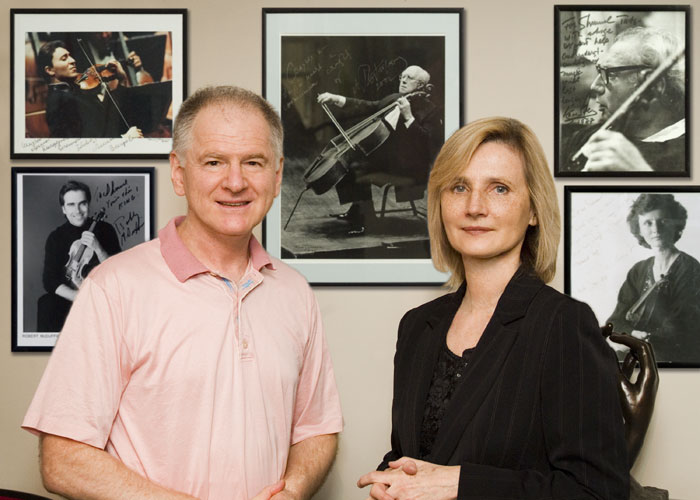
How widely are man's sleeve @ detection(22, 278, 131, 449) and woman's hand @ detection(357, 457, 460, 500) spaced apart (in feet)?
2.00

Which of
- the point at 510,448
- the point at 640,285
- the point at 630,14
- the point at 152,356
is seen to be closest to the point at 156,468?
the point at 152,356

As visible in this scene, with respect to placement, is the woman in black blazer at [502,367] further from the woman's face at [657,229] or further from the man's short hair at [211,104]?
the woman's face at [657,229]

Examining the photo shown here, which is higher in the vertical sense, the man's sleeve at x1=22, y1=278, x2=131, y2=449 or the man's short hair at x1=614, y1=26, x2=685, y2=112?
the man's short hair at x1=614, y1=26, x2=685, y2=112

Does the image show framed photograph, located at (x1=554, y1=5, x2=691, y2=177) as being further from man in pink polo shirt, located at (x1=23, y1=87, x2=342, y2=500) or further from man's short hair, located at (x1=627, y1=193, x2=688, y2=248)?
man in pink polo shirt, located at (x1=23, y1=87, x2=342, y2=500)

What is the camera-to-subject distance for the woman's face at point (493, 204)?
5.39 feet

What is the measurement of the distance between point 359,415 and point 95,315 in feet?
4.07

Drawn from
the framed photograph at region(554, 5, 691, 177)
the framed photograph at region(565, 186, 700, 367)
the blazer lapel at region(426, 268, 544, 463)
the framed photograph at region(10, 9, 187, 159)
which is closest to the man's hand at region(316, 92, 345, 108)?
the framed photograph at region(10, 9, 187, 159)

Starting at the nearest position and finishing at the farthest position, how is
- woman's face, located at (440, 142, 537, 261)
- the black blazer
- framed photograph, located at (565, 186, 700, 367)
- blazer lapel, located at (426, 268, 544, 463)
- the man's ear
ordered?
the black blazer, blazer lapel, located at (426, 268, 544, 463), woman's face, located at (440, 142, 537, 261), the man's ear, framed photograph, located at (565, 186, 700, 367)

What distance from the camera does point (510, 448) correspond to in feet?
4.84

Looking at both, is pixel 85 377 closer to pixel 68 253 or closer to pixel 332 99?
pixel 68 253

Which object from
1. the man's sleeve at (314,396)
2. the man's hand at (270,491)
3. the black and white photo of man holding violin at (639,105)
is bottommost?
the man's hand at (270,491)

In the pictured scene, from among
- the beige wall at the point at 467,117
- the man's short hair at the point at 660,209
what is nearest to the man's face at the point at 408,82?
the beige wall at the point at 467,117

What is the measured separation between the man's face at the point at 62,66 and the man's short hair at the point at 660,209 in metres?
2.05

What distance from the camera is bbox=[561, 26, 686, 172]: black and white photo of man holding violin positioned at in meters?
2.55
